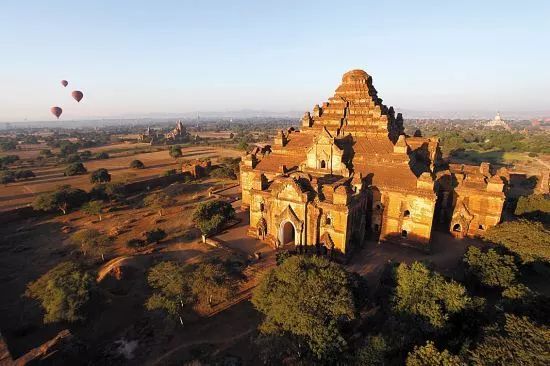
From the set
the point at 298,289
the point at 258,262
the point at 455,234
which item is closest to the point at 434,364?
the point at 298,289

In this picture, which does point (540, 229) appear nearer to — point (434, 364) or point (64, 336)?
point (434, 364)

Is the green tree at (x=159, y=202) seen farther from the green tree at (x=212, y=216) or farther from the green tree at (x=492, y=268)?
the green tree at (x=492, y=268)

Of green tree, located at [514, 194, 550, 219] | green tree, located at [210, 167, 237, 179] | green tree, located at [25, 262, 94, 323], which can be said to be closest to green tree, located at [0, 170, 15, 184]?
green tree, located at [210, 167, 237, 179]

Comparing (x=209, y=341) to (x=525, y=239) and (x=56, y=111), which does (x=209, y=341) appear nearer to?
(x=525, y=239)

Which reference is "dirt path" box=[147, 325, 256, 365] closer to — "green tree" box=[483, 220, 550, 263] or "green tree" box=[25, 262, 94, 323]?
"green tree" box=[25, 262, 94, 323]

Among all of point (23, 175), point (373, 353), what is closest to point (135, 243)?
point (373, 353)

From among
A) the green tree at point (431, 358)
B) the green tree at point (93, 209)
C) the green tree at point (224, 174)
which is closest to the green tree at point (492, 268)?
the green tree at point (431, 358)
